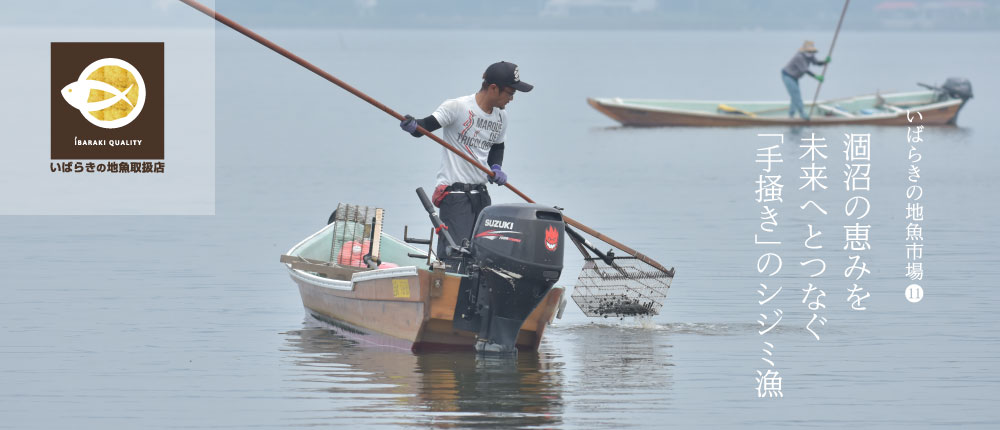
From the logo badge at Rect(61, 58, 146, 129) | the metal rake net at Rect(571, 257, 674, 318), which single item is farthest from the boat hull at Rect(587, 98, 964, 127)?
the metal rake net at Rect(571, 257, 674, 318)

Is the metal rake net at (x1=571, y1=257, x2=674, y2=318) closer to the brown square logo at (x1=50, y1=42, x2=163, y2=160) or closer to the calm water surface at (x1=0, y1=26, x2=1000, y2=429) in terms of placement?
the calm water surface at (x1=0, y1=26, x2=1000, y2=429)

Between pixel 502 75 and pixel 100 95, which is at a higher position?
Answer: pixel 100 95

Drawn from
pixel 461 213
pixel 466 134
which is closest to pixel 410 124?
pixel 466 134

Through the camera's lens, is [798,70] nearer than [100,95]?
No

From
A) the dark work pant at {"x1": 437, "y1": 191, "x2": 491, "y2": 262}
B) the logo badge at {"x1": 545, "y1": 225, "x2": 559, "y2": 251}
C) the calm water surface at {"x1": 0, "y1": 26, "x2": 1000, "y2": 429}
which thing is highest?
the dark work pant at {"x1": 437, "y1": 191, "x2": 491, "y2": 262}

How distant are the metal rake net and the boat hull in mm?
29787

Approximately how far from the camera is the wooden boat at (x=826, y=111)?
45.8 meters

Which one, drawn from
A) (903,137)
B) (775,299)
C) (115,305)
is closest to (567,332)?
(775,299)

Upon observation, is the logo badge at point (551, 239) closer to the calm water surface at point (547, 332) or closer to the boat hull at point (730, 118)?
the calm water surface at point (547, 332)

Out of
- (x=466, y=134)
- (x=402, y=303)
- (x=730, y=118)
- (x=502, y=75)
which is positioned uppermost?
(x=730, y=118)

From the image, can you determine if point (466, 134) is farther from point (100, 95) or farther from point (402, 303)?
point (100, 95)

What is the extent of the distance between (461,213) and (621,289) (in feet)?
6.32

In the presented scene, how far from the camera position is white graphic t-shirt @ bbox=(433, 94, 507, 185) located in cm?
1430

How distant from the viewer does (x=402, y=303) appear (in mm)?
14172
